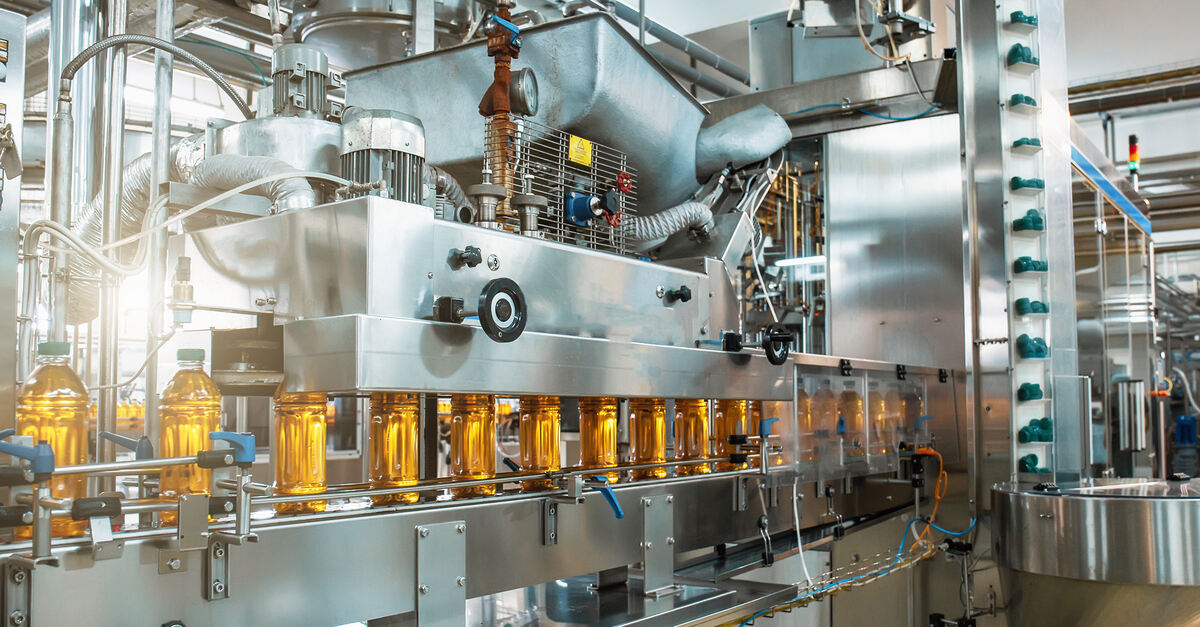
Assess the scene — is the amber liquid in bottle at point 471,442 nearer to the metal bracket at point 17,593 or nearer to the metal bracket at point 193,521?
the metal bracket at point 193,521

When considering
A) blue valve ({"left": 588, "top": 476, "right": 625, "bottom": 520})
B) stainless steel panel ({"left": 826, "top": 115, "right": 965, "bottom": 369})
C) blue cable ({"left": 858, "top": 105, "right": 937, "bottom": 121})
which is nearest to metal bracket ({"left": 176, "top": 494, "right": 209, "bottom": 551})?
blue valve ({"left": 588, "top": 476, "right": 625, "bottom": 520})

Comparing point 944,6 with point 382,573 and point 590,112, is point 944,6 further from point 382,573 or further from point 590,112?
point 382,573

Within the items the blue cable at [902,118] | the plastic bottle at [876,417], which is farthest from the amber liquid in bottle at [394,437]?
the blue cable at [902,118]

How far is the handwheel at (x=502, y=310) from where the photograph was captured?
130cm

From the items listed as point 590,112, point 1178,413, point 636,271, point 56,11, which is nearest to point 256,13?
point 56,11

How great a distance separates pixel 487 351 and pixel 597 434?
21.4 inches

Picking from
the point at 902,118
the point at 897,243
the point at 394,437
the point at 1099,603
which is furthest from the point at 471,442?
the point at 902,118

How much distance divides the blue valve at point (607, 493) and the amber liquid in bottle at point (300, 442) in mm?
471

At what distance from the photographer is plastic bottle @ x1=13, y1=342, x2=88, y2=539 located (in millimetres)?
1137

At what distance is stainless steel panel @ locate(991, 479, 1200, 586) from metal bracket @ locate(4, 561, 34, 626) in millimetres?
2393

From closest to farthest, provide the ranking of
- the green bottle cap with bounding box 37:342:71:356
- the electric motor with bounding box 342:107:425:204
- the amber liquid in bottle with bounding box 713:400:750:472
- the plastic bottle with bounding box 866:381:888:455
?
1. the green bottle cap with bounding box 37:342:71:356
2. the electric motor with bounding box 342:107:425:204
3. the amber liquid in bottle with bounding box 713:400:750:472
4. the plastic bottle with bounding box 866:381:888:455

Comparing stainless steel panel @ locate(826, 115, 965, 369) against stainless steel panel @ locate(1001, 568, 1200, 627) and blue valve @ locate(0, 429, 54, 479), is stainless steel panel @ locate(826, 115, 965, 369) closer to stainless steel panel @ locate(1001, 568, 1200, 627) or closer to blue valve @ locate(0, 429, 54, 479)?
stainless steel panel @ locate(1001, 568, 1200, 627)

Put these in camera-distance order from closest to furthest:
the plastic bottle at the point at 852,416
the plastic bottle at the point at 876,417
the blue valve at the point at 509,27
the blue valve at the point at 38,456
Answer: the blue valve at the point at 38,456, the blue valve at the point at 509,27, the plastic bottle at the point at 852,416, the plastic bottle at the point at 876,417

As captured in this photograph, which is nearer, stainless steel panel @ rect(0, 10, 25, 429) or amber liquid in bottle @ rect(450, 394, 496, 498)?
stainless steel panel @ rect(0, 10, 25, 429)
